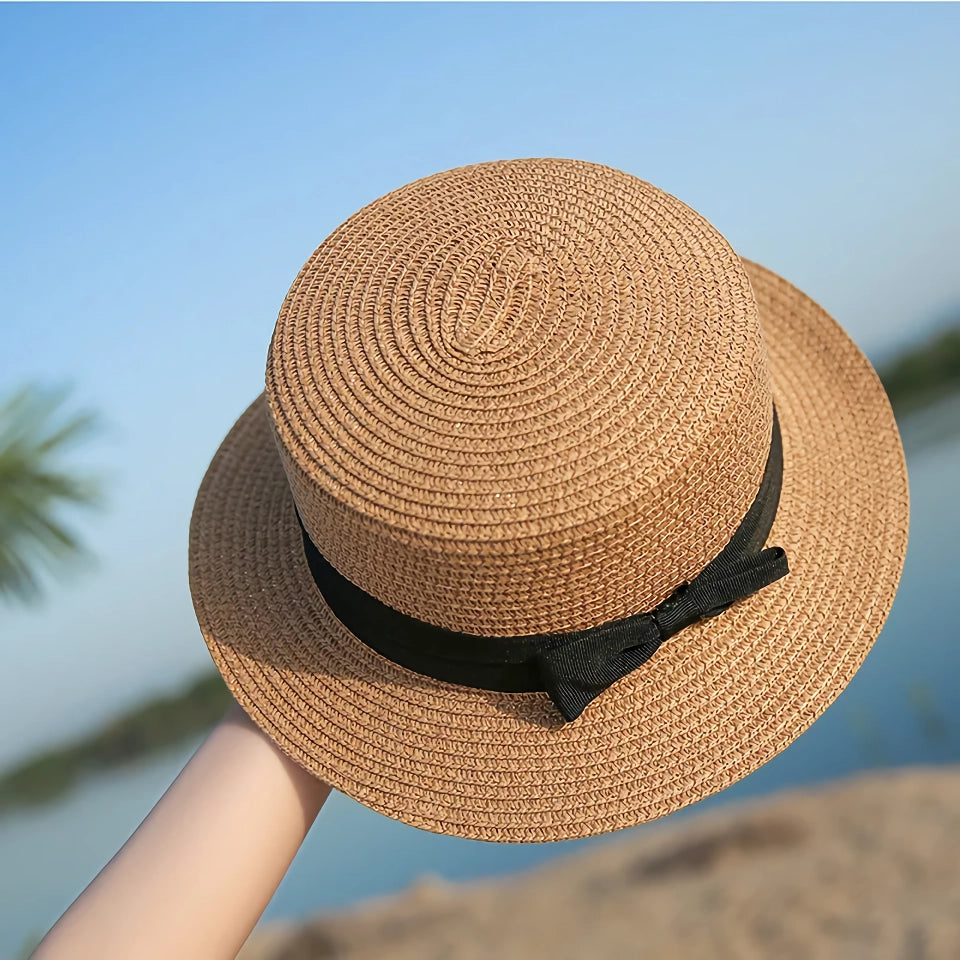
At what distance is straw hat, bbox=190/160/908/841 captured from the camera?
0.88 m

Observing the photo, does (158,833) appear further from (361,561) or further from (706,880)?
(706,880)

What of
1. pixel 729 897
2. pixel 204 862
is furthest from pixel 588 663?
pixel 729 897

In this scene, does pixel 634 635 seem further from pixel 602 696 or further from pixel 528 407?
pixel 528 407

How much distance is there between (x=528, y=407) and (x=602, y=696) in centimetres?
35

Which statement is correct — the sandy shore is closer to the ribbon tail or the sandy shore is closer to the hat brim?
the hat brim

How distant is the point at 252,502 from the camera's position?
1250 mm

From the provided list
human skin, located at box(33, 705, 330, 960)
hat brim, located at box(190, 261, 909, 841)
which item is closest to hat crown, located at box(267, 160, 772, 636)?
hat brim, located at box(190, 261, 909, 841)

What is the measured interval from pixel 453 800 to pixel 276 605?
0.34 metres

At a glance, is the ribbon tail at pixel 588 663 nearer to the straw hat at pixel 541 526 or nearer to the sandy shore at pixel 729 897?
the straw hat at pixel 541 526

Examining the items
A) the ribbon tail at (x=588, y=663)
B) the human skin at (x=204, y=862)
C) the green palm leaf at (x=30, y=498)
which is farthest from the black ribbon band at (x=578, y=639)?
the green palm leaf at (x=30, y=498)

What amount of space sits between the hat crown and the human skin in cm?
29

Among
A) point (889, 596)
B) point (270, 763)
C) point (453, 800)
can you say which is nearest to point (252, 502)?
point (270, 763)

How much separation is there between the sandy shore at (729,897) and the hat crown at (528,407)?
6.22ft

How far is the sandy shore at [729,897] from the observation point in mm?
2369
